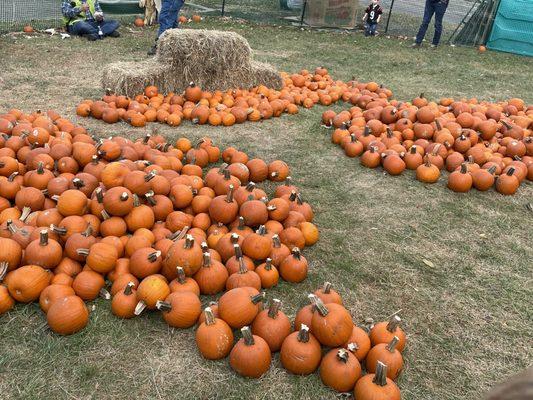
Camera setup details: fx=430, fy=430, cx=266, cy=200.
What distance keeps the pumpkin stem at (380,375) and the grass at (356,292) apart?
1.28 feet

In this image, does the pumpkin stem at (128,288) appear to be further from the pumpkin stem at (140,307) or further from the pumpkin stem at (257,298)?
the pumpkin stem at (257,298)

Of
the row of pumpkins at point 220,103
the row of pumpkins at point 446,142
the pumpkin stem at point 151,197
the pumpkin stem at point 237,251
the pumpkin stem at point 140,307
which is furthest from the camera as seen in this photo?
the row of pumpkins at point 220,103

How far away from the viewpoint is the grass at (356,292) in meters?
3.08

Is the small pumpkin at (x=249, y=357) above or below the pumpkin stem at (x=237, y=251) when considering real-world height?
below

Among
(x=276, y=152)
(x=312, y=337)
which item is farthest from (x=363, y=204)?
(x=312, y=337)

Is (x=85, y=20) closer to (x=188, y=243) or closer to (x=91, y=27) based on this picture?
(x=91, y=27)

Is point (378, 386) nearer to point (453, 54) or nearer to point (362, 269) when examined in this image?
point (362, 269)

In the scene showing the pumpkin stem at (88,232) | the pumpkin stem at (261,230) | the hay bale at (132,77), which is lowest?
the pumpkin stem at (88,232)

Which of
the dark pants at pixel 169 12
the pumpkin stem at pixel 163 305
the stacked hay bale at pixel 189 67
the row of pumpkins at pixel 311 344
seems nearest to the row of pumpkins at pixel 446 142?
the stacked hay bale at pixel 189 67

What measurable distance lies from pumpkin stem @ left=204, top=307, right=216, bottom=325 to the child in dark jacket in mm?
16086

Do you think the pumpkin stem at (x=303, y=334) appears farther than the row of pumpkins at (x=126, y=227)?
No

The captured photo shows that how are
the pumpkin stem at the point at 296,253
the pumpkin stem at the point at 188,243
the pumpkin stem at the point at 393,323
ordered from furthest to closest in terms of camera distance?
the pumpkin stem at the point at 296,253 → the pumpkin stem at the point at 188,243 → the pumpkin stem at the point at 393,323

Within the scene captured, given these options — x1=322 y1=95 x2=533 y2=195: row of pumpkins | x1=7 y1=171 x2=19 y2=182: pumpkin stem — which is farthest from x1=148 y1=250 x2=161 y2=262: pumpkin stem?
x1=322 y1=95 x2=533 y2=195: row of pumpkins

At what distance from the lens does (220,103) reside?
8156 millimetres
